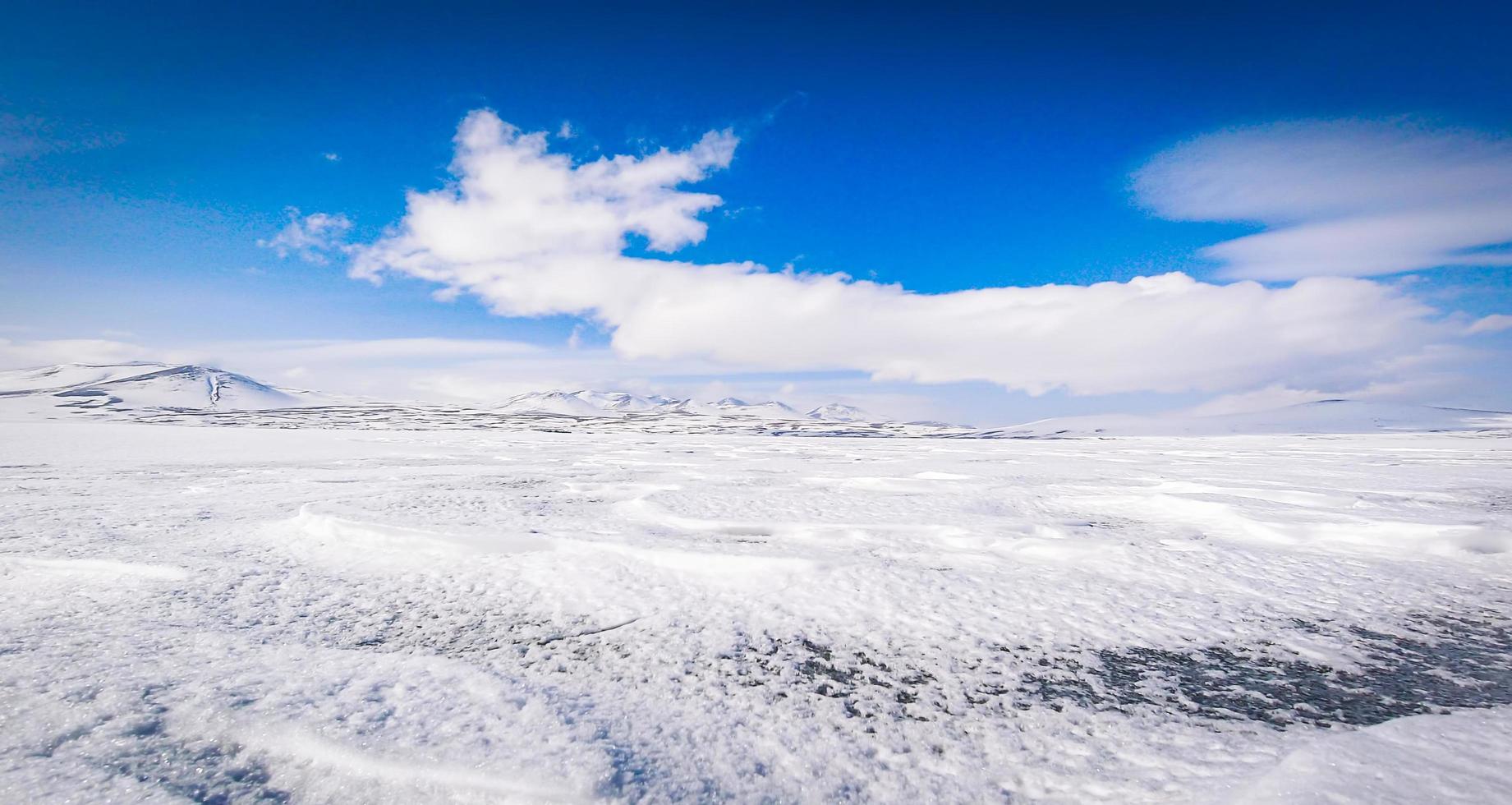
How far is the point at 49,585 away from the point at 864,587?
6.32 m

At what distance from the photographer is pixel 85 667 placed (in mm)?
3297

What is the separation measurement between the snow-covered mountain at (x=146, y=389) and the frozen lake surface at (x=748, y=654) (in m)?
129

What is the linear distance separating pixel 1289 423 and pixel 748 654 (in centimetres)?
10363

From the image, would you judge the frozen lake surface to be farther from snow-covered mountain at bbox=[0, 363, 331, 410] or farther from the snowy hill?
snow-covered mountain at bbox=[0, 363, 331, 410]

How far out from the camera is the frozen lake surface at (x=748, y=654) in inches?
97.3

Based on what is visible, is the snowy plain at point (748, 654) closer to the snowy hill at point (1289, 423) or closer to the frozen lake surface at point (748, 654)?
the frozen lake surface at point (748, 654)

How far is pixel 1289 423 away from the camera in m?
80.8

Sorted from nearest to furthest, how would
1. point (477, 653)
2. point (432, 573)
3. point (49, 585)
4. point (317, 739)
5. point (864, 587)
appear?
point (317, 739), point (477, 653), point (49, 585), point (864, 587), point (432, 573)

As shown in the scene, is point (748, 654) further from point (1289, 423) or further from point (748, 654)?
point (1289, 423)

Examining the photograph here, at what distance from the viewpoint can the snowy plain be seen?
97.3 inches

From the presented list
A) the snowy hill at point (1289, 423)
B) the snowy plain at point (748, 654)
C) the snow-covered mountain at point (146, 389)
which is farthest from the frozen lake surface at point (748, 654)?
the snow-covered mountain at point (146, 389)

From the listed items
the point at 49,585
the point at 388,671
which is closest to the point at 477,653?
the point at 388,671

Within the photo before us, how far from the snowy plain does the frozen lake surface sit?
2 cm

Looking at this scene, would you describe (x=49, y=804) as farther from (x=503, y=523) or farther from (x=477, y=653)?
(x=503, y=523)
